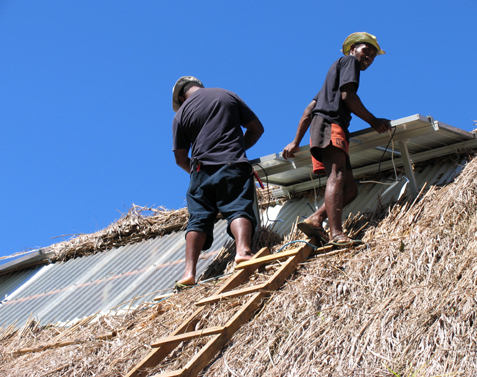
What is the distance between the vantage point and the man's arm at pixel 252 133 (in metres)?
5.55

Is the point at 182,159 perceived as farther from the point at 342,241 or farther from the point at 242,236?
the point at 342,241

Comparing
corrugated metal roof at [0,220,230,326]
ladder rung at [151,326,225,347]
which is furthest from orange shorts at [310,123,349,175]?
ladder rung at [151,326,225,347]

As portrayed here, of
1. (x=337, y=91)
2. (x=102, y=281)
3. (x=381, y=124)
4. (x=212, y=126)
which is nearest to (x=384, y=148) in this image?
(x=381, y=124)

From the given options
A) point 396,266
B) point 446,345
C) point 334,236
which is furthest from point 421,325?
point 334,236

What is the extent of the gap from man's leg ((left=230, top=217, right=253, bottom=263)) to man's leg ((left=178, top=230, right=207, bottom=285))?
0.34 metres

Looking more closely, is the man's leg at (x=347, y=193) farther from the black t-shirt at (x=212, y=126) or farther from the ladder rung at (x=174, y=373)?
the ladder rung at (x=174, y=373)

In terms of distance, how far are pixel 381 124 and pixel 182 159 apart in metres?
1.83

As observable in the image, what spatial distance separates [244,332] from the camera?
12.0 feet

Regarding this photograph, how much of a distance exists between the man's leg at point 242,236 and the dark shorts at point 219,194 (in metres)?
0.05

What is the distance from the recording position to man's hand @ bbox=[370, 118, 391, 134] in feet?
16.0

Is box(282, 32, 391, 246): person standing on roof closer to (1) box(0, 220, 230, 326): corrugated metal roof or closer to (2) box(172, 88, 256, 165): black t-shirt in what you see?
(2) box(172, 88, 256, 165): black t-shirt

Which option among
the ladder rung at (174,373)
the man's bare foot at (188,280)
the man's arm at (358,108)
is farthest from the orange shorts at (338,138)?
the ladder rung at (174,373)

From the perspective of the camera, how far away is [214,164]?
16.8 ft

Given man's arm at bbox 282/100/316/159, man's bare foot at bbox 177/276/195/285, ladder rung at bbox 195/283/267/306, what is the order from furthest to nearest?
man's arm at bbox 282/100/316/159, man's bare foot at bbox 177/276/195/285, ladder rung at bbox 195/283/267/306
